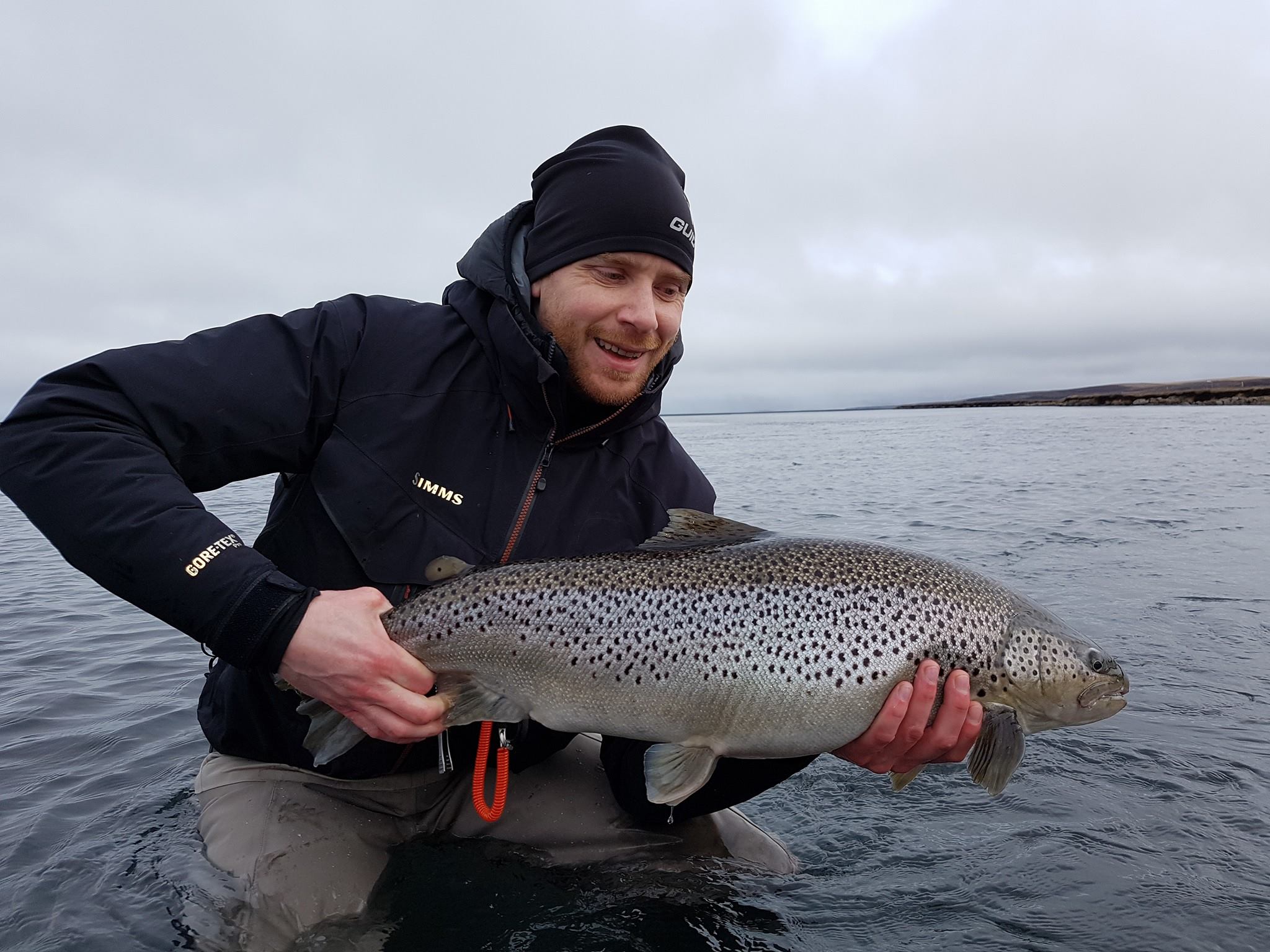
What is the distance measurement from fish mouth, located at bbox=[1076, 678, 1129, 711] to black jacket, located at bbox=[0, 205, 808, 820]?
1.20m

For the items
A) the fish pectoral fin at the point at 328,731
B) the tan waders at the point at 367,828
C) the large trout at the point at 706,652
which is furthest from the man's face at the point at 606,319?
the tan waders at the point at 367,828

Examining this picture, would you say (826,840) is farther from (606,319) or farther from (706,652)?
(606,319)

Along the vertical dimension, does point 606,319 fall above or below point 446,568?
above

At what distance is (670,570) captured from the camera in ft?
10.9

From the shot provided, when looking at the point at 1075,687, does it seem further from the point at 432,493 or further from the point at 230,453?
the point at 230,453

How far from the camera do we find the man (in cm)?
263

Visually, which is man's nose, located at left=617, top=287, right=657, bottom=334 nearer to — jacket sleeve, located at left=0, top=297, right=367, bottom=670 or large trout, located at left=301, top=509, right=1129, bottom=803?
large trout, located at left=301, top=509, right=1129, bottom=803

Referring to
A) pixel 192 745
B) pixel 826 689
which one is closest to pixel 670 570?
pixel 826 689

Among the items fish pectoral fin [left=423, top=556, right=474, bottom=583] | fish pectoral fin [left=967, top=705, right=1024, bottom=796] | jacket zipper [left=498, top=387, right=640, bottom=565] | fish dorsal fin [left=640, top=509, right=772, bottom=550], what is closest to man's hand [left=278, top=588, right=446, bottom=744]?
fish pectoral fin [left=423, top=556, right=474, bottom=583]

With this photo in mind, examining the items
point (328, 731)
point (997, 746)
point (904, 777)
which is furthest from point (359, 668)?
point (997, 746)

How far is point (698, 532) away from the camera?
3527 millimetres

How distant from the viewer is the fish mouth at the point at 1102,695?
11.1 feet

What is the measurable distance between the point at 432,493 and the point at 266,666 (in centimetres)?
101

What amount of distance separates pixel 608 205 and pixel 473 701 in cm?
216
